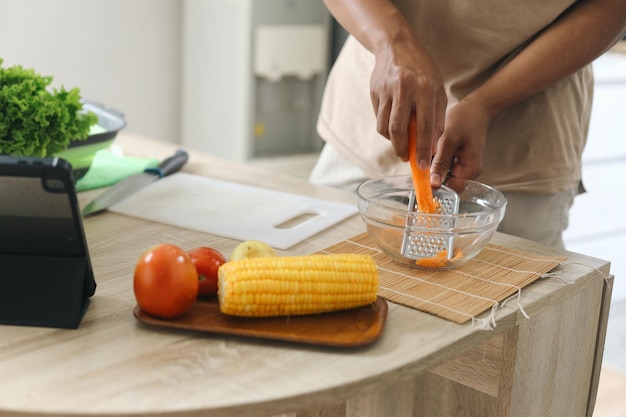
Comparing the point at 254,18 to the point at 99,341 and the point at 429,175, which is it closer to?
the point at 429,175

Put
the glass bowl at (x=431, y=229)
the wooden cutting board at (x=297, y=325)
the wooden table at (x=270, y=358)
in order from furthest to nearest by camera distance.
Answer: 1. the glass bowl at (x=431, y=229)
2. the wooden cutting board at (x=297, y=325)
3. the wooden table at (x=270, y=358)

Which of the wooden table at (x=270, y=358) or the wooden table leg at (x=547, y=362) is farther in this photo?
the wooden table leg at (x=547, y=362)

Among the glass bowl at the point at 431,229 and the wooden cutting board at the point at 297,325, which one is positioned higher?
the glass bowl at the point at 431,229

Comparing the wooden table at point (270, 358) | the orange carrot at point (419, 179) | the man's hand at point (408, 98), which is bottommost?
the wooden table at point (270, 358)

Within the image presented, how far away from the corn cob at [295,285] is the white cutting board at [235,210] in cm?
28

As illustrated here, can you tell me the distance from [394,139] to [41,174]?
50 centimetres

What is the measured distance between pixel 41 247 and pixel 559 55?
89 cm

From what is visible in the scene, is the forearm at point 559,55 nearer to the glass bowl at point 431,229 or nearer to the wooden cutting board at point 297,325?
the glass bowl at point 431,229

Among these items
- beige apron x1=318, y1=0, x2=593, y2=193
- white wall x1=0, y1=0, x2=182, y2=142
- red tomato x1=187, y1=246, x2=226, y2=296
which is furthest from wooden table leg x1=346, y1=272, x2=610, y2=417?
white wall x1=0, y1=0, x2=182, y2=142

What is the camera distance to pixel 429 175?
1232 millimetres

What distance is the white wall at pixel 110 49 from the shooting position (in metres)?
3.26

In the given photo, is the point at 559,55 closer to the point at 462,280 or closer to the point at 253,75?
the point at 462,280

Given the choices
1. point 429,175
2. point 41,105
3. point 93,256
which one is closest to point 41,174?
point 93,256

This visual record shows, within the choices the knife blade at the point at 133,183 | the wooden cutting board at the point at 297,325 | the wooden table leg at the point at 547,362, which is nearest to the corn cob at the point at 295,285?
the wooden cutting board at the point at 297,325
